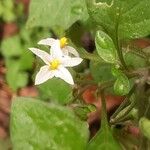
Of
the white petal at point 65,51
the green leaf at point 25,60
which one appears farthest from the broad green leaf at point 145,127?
the green leaf at point 25,60

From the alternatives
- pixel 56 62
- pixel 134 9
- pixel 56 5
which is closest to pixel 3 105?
pixel 56 5

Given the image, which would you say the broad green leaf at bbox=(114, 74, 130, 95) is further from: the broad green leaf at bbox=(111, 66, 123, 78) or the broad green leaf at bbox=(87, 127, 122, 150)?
the broad green leaf at bbox=(87, 127, 122, 150)

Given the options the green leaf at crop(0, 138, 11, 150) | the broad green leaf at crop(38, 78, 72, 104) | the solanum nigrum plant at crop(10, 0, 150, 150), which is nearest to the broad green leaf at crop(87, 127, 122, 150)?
the solanum nigrum plant at crop(10, 0, 150, 150)

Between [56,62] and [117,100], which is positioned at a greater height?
[56,62]

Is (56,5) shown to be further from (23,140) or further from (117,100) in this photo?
(117,100)

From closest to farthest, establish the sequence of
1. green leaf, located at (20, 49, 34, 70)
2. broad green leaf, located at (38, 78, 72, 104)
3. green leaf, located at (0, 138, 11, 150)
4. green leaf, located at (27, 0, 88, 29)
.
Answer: broad green leaf, located at (38, 78, 72, 104)
green leaf, located at (27, 0, 88, 29)
green leaf, located at (0, 138, 11, 150)
green leaf, located at (20, 49, 34, 70)

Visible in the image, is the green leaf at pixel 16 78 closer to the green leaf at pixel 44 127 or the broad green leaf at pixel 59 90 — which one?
the broad green leaf at pixel 59 90
